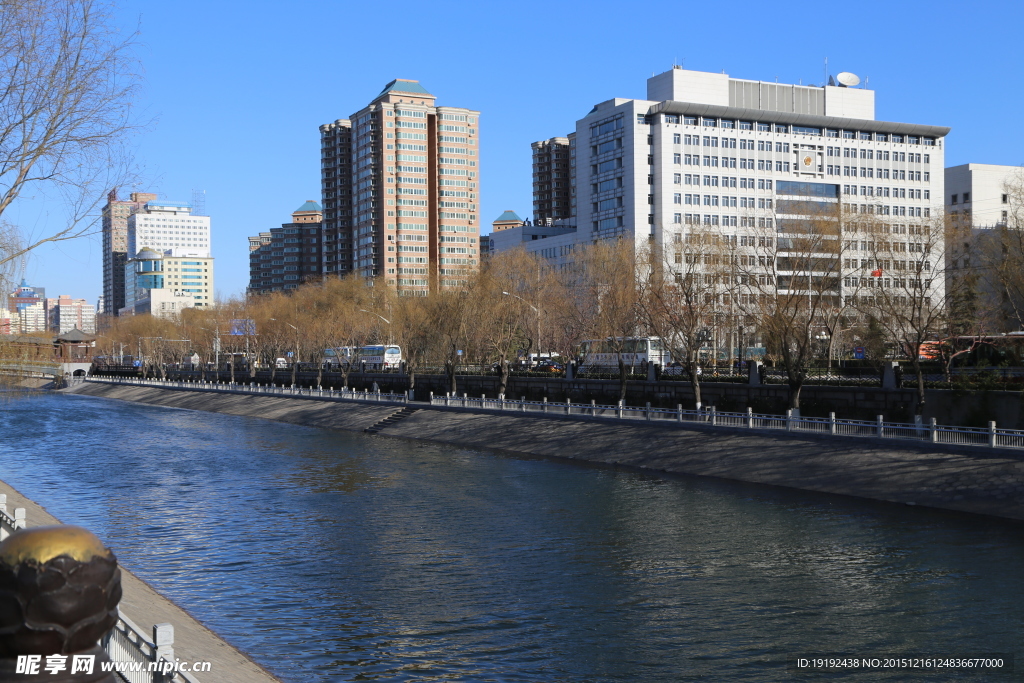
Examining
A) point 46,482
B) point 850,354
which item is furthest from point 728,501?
point 850,354

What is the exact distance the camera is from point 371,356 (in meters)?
117

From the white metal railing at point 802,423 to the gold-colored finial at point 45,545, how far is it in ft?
113

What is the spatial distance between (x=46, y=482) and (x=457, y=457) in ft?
72.3

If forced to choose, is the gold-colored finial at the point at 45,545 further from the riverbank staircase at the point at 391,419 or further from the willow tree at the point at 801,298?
the riverbank staircase at the point at 391,419

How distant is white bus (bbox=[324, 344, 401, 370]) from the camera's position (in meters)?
108

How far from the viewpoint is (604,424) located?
53594 millimetres

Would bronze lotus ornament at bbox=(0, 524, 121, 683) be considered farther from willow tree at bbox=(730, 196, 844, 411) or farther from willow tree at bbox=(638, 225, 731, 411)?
willow tree at bbox=(638, 225, 731, 411)

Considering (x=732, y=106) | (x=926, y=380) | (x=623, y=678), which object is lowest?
(x=623, y=678)

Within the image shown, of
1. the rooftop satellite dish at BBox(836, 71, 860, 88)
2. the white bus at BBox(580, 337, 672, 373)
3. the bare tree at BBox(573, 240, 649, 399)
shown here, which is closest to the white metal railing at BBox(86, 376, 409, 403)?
the white bus at BBox(580, 337, 672, 373)

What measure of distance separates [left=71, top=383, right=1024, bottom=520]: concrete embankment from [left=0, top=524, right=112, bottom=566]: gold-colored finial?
108ft

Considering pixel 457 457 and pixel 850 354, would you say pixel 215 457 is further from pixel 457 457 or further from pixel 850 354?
pixel 850 354

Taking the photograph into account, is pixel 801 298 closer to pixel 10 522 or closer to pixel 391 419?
pixel 391 419

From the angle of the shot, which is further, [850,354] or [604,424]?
[850,354]

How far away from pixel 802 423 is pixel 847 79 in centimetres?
11135
